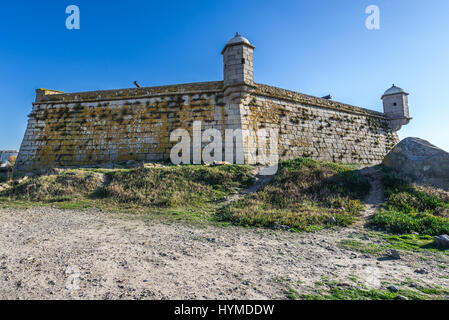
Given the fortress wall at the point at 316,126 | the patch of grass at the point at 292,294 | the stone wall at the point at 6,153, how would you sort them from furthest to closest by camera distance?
1. the stone wall at the point at 6,153
2. the fortress wall at the point at 316,126
3. the patch of grass at the point at 292,294

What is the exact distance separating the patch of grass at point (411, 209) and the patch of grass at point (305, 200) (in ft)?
2.27

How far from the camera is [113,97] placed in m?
14.9

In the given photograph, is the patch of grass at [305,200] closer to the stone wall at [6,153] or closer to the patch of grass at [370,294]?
the patch of grass at [370,294]

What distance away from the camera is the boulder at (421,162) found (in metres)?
7.93

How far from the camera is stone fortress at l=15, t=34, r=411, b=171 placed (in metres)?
13.3

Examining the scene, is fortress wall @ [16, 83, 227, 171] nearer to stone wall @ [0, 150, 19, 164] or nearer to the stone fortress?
the stone fortress

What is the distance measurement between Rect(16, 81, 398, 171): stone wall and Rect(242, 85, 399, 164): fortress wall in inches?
2.7

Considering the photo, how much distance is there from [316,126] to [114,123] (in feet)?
43.8

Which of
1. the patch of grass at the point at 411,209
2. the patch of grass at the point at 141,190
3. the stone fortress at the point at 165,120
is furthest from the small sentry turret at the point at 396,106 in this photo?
the patch of grass at the point at 141,190

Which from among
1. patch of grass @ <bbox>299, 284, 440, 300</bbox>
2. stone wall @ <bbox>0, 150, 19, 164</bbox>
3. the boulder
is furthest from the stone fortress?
stone wall @ <bbox>0, 150, 19, 164</bbox>

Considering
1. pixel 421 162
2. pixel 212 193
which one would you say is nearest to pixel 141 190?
pixel 212 193
